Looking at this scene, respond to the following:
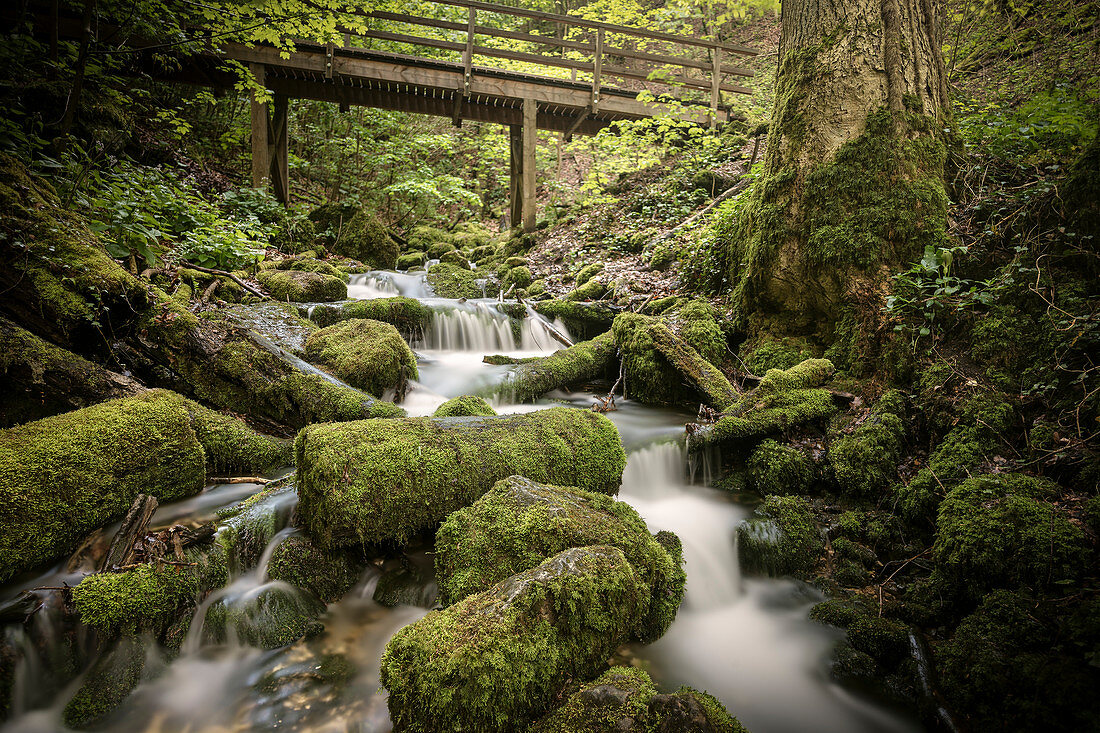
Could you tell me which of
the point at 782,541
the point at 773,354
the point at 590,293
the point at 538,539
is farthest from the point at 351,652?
the point at 590,293

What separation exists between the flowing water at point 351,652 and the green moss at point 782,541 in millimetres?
93

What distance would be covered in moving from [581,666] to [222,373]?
3.75 meters

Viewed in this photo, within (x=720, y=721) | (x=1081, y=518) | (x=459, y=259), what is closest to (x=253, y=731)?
(x=720, y=721)

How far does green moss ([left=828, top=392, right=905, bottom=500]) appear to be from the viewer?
11.6 feet

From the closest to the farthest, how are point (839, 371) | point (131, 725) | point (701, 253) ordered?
point (131, 725)
point (839, 371)
point (701, 253)

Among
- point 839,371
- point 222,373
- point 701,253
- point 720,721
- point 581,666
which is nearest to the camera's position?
point 720,721

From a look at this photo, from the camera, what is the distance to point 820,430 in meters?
4.23

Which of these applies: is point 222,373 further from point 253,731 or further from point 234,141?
point 234,141

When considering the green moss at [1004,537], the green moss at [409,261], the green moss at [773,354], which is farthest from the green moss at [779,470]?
the green moss at [409,261]

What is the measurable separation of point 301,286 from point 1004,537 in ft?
26.5

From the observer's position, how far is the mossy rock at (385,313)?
6719 mm

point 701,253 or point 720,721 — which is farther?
point 701,253

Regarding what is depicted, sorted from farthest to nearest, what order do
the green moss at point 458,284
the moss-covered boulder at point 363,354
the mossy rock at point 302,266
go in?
the green moss at point 458,284 < the mossy rock at point 302,266 < the moss-covered boulder at point 363,354

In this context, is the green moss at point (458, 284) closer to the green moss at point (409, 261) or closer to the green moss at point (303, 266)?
the green moss at point (409, 261)
